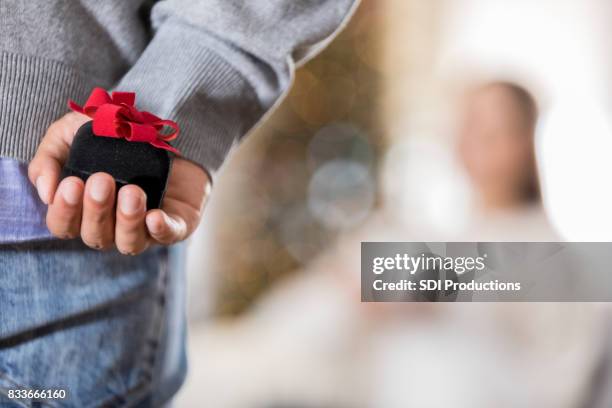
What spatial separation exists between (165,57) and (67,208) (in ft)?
0.52

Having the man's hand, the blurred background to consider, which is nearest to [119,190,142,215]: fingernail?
the man's hand

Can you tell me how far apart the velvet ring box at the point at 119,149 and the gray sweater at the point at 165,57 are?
36 mm

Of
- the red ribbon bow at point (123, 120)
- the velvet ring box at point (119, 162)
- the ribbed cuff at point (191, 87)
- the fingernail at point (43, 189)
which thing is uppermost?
the ribbed cuff at point (191, 87)

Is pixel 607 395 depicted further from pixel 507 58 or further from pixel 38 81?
pixel 38 81

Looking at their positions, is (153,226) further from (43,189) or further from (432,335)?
(432,335)

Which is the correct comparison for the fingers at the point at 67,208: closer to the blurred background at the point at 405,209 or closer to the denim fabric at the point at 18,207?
the denim fabric at the point at 18,207

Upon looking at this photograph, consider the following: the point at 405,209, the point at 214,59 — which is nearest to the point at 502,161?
the point at 405,209

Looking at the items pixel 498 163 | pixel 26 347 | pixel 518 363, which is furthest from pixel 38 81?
pixel 498 163

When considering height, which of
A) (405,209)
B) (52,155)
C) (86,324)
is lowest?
(86,324)

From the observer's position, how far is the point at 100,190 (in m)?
0.36

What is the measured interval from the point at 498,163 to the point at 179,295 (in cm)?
142

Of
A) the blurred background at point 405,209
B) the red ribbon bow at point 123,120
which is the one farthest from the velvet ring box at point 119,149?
the blurred background at point 405,209

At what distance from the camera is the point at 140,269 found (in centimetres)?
48

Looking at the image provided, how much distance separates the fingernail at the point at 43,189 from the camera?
384mm
